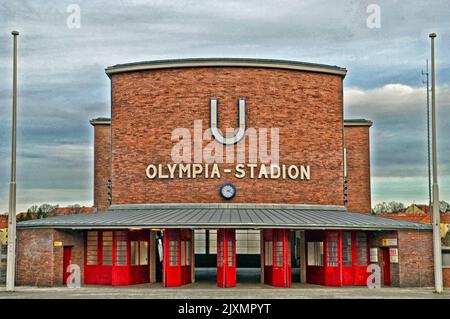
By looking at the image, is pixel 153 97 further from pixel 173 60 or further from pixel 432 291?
pixel 432 291

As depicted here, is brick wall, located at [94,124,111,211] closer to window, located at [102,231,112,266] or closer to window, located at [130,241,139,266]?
window, located at [102,231,112,266]

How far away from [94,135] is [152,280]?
48.0 feet

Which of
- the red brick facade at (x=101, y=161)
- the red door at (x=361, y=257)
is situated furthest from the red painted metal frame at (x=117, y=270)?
the red brick facade at (x=101, y=161)

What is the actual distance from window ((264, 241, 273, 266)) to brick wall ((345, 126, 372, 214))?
46.3 ft

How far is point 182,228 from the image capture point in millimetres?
36094

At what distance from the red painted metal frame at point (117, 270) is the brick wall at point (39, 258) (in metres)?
1.91

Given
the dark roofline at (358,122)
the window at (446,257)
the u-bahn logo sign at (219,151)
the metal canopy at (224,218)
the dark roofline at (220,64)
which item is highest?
the dark roofline at (220,64)

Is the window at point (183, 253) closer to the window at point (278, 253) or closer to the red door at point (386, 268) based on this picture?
the window at point (278, 253)

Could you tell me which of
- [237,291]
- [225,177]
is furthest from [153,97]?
[237,291]

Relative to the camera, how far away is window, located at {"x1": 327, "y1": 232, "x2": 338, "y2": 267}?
38375 millimetres

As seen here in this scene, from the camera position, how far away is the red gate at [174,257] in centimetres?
3722

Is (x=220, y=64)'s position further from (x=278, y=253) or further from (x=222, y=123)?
(x=278, y=253)

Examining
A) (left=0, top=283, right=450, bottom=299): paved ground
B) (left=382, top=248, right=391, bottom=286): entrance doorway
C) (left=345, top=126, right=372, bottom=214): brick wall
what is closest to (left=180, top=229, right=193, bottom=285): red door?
(left=0, top=283, right=450, bottom=299): paved ground

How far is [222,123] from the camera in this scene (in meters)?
41.2
